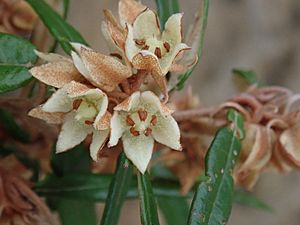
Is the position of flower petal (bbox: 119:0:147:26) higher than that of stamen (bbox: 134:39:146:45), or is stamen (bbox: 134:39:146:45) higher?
flower petal (bbox: 119:0:147:26)

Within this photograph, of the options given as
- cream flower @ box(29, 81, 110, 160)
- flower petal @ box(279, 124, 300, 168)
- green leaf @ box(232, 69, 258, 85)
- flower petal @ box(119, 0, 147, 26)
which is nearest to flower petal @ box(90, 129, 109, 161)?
cream flower @ box(29, 81, 110, 160)

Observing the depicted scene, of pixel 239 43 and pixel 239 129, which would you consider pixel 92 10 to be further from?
pixel 239 129

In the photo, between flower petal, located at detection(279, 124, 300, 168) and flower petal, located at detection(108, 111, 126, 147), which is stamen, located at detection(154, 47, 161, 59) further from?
flower petal, located at detection(279, 124, 300, 168)

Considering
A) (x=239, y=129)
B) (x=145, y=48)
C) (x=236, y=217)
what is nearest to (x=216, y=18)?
(x=236, y=217)

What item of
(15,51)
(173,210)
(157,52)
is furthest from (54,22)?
(173,210)

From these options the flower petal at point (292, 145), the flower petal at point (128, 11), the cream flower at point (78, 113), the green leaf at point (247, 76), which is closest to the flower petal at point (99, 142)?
the cream flower at point (78, 113)

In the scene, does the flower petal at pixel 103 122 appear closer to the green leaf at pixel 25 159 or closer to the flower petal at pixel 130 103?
the flower petal at pixel 130 103
